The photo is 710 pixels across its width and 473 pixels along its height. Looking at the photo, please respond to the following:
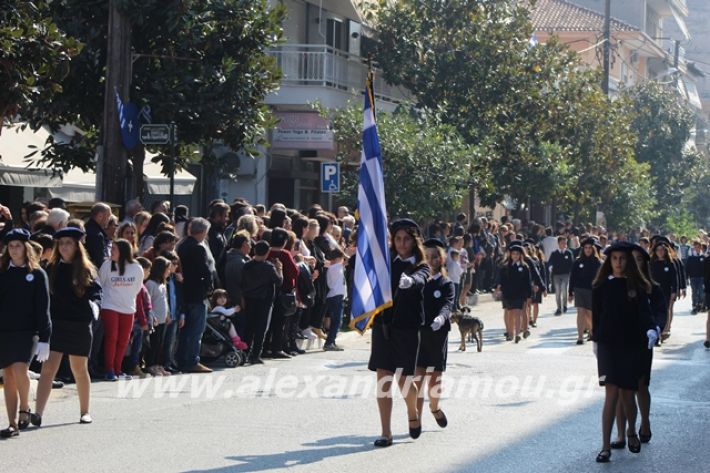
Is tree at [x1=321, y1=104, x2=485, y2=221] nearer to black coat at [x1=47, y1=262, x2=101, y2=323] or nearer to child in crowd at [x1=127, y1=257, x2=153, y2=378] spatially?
child in crowd at [x1=127, y1=257, x2=153, y2=378]

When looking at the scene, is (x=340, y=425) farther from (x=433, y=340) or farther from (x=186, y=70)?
(x=186, y=70)

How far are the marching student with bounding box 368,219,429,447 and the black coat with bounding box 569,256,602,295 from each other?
36.9ft

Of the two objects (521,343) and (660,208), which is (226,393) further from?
(660,208)

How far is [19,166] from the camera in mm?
21594

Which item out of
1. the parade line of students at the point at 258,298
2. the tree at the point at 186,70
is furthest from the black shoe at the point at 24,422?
the tree at the point at 186,70

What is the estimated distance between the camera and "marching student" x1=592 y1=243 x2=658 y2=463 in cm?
1059

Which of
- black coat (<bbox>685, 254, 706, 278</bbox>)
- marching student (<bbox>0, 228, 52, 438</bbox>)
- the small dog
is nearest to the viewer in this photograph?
marching student (<bbox>0, 228, 52, 438</bbox>)

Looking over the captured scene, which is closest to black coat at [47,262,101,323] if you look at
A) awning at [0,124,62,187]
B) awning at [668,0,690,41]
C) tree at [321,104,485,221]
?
awning at [0,124,62,187]

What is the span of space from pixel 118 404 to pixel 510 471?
16.0 feet

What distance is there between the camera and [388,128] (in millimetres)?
28844

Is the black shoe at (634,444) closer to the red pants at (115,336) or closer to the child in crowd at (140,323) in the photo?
the red pants at (115,336)

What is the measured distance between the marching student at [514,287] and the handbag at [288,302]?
5.01 m

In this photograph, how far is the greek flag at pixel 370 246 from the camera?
35.8 ft

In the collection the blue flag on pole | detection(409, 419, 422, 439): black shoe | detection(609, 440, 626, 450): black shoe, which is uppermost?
the blue flag on pole
